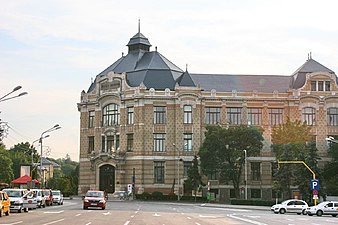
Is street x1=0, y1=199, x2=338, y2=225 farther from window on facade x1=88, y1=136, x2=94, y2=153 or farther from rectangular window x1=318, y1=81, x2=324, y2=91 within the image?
window on facade x1=88, y1=136, x2=94, y2=153

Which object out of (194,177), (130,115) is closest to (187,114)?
(130,115)

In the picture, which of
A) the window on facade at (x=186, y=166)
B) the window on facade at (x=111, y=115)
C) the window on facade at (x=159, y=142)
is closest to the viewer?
the window on facade at (x=186, y=166)

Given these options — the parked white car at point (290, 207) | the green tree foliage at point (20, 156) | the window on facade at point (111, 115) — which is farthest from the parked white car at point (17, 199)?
the green tree foliage at point (20, 156)

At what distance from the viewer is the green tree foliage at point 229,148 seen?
82812mm

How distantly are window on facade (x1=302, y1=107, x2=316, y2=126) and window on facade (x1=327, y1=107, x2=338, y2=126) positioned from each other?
7.67 ft

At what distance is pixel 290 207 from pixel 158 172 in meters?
36.5

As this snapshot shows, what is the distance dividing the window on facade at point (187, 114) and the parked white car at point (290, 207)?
3628 centimetres

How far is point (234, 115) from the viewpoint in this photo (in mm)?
93250

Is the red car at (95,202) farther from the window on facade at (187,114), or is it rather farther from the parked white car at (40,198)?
the window on facade at (187,114)

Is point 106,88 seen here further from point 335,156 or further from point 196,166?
point 335,156

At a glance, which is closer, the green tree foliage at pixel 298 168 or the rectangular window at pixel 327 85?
the green tree foliage at pixel 298 168

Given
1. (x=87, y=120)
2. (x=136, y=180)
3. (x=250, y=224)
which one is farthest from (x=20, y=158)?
(x=250, y=224)

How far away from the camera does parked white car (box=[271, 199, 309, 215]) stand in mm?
55188

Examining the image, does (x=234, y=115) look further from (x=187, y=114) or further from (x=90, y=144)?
(x=90, y=144)
